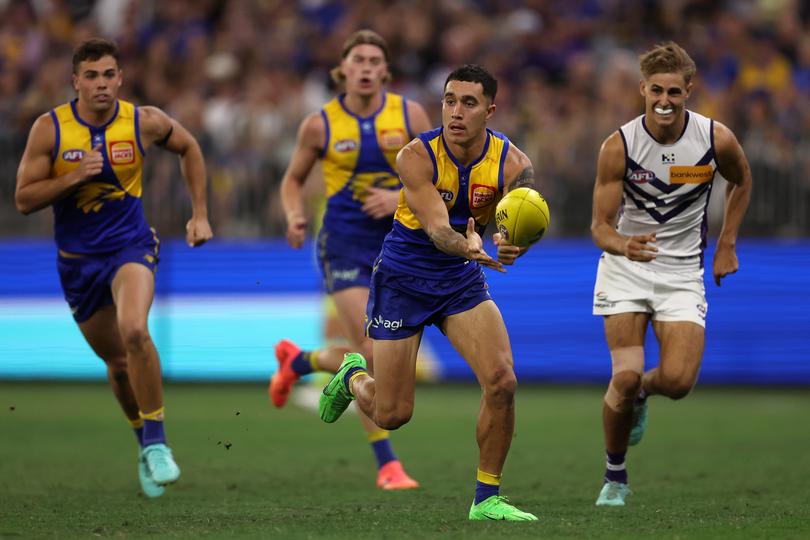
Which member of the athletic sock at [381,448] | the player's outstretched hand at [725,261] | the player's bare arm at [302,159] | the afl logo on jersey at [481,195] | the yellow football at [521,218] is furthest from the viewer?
the player's bare arm at [302,159]

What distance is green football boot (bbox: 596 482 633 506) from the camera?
9000mm

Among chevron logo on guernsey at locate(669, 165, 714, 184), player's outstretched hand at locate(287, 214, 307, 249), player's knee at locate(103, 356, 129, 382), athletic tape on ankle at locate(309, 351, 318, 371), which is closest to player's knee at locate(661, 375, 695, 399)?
chevron logo on guernsey at locate(669, 165, 714, 184)

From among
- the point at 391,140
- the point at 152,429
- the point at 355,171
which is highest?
the point at 391,140

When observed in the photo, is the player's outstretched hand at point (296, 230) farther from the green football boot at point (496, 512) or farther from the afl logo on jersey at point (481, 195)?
the green football boot at point (496, 512)

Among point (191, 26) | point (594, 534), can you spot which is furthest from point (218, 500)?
point (191, 26)

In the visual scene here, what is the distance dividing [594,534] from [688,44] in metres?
13.1

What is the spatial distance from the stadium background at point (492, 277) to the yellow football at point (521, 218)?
8.67 metres

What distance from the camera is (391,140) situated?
419 inches

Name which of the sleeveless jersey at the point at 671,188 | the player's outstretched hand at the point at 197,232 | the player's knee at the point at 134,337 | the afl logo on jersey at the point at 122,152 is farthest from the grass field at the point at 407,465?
the afl logo on jersey at the point at 122,152

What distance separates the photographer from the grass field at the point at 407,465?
26.0 feet

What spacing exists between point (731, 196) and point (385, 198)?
2.61m

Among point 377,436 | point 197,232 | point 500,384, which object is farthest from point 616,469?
point 197,232

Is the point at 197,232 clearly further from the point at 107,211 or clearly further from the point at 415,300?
the point at 415,300

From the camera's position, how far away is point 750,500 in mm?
9172
